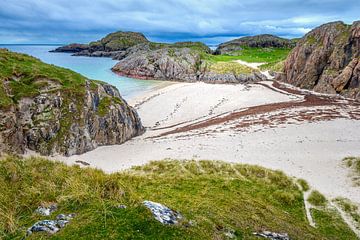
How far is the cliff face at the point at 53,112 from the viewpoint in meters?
22.9

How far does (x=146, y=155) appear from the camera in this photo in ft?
80.0

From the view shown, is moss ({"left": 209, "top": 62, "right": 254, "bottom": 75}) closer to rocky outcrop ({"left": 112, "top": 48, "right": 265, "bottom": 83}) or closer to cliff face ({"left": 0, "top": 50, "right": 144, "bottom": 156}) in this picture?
rocky outcrop ({"left": 112, "top": 48, "right": 265, "bottom": 83})

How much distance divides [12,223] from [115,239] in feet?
10.5

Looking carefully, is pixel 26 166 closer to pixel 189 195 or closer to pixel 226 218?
pixel 189 195

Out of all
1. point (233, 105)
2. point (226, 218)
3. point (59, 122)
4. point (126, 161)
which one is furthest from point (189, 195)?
point (233, 105)

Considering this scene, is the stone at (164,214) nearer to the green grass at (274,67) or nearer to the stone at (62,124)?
the stone at (62,124)

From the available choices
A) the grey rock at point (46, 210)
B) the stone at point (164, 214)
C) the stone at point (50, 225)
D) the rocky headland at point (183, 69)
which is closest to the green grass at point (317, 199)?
the stone at point (164, 214)

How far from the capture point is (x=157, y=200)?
13055 mm

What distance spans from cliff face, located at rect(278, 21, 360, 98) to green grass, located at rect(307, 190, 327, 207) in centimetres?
3616

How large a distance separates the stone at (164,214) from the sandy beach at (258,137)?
1164 centimetres

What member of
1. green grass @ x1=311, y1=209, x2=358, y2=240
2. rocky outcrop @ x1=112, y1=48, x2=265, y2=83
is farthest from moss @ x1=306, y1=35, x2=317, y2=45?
green grass @ x1=311, y1=209, x2=358, y2=240

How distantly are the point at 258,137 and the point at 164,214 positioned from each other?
20726mm

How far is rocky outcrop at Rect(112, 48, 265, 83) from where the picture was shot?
7410 centimetres

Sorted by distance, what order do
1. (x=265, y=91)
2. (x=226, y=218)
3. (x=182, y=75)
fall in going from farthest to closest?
(x=182, y=75)
(x=265, y=91)
(x=226, y=218)
